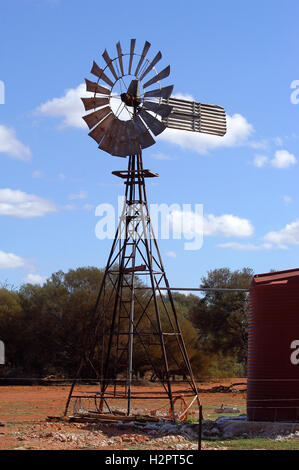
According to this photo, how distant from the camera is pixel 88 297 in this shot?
160ft

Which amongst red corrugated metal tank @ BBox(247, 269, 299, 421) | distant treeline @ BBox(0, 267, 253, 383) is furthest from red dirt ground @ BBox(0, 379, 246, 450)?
distant treeline @ BBox(0, 267, 253, 383)

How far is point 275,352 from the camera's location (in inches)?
839

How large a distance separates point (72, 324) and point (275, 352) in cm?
2866

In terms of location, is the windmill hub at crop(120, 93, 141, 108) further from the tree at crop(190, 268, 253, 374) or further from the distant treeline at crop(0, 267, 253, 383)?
the tree at crop(190, 268, 253, 374)

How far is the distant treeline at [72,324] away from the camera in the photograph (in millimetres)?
48375

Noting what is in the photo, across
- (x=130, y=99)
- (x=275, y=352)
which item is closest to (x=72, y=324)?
(x=130, y=99)

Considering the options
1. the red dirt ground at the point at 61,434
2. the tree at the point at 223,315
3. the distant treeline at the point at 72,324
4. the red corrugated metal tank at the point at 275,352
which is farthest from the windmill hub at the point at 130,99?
the tree at the point at 223,315

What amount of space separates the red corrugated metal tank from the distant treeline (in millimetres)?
26078

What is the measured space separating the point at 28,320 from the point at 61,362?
4.01 meters

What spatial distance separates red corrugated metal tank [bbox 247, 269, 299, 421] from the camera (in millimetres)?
20922

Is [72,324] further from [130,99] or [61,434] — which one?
[61,434]

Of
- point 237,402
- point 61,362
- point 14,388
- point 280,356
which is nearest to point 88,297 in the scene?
point 61,362

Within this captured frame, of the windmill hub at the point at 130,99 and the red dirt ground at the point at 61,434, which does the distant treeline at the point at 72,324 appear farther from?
the windmill hub at the point at 130,99
